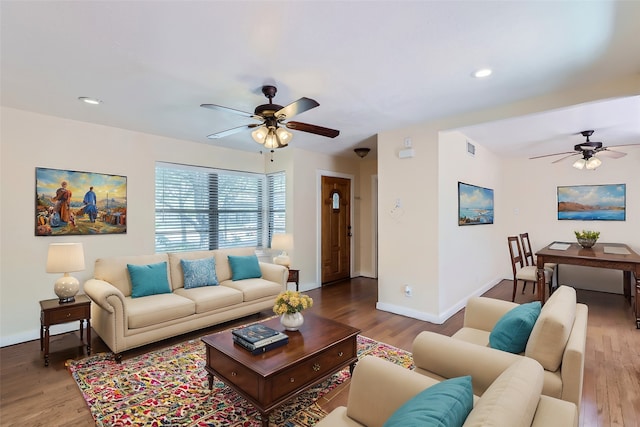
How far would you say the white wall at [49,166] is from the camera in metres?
3.30

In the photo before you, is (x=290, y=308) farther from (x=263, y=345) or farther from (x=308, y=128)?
(x=308, y=128)

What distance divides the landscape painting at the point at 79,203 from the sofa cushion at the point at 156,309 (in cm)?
121

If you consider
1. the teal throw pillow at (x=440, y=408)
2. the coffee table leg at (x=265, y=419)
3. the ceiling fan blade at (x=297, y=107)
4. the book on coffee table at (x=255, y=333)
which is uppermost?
the ceiling fan blade at (x=297, y=107)

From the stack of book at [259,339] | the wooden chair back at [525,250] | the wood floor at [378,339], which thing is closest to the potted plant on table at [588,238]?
the wooden chair back at [525,250]

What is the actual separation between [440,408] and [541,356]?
106cm

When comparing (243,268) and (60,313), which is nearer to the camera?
(60,313)

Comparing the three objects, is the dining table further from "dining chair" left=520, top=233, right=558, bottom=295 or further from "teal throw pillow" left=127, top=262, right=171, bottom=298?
"teal throw pillow" left=127, top=262, right=171, bottom=298

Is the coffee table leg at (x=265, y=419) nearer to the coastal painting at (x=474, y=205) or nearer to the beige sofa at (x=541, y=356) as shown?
the beige sofa at (x=541, y=356)

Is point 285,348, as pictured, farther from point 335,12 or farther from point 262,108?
point 335,12

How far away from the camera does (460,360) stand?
5.44 feet

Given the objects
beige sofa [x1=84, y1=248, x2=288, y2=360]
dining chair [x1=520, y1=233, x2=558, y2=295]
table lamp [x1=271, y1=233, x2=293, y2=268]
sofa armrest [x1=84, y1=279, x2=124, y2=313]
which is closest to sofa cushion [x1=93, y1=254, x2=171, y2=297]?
beige sofa [x1=84, y1=248, x2=288, y2=360]

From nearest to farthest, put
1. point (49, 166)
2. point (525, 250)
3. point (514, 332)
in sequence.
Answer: point (514, 332)
point (49, 166)
point (525, 250)

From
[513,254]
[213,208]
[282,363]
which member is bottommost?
[282,363]

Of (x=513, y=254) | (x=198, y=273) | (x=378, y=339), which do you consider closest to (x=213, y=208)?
(x=198, y=273)
